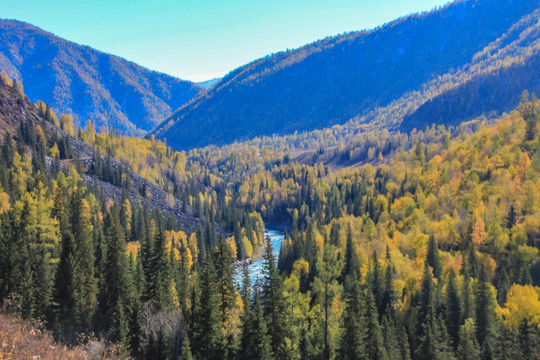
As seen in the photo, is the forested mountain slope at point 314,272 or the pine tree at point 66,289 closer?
the forested mountain slope at point 314,272

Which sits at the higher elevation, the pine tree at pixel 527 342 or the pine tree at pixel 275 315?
the pine tree at pixel 275 315

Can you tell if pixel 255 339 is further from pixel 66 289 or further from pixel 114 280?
pixel 66 289

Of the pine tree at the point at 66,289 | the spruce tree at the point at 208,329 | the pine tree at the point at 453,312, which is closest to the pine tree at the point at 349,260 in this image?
the pine tree at the point at 453,312

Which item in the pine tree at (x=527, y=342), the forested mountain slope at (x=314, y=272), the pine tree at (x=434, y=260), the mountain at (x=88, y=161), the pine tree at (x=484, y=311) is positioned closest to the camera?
the forested mountain slope at (x=314, y=272)

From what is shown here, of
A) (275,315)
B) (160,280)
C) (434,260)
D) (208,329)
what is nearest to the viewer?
(208,329)

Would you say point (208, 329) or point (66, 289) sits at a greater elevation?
point (66, 289)

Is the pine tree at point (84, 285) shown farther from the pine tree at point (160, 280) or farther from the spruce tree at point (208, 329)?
the spruce tree at point (208, 329)

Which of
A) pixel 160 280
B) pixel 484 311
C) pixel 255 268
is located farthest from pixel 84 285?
pixel 255 268

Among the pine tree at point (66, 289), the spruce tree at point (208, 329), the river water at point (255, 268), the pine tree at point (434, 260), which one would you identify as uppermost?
the river water at point (255, 268)

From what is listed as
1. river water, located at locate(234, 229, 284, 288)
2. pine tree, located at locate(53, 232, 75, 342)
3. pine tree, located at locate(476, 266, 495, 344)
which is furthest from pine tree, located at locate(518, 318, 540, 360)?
pine tree, located at locate(53, 232, 75, 342)

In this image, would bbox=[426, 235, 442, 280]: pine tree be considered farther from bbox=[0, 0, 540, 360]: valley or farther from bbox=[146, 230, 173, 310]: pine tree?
bbox=[146, 230, 173, 310]: pine tree

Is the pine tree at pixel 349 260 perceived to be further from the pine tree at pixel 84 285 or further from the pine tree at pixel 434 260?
the pine tree at pixel 84 285

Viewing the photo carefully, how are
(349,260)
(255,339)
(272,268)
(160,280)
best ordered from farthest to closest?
(349,260), (160,280), (272,268), (255,339)

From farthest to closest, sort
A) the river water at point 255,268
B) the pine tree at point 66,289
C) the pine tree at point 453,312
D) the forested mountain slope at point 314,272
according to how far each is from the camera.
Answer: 1. the river water at point 255,268
2. the pine tree at point 453,312
3. the pine tree at point 66,289
4. the forested mountain slope at point 314,272
